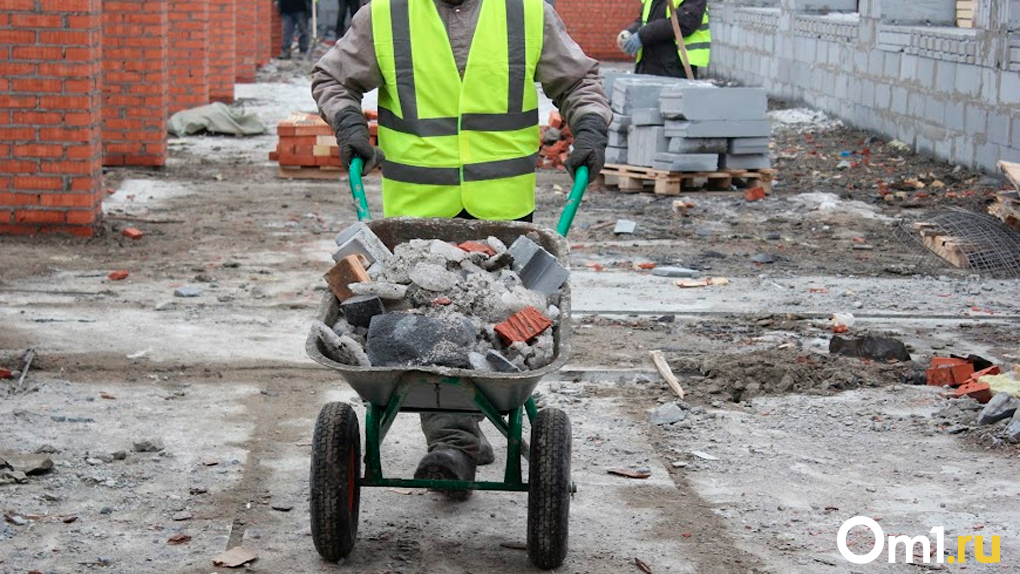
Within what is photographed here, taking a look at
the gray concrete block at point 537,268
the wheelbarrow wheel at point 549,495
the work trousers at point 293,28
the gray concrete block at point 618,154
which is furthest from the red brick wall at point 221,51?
the wheelbarrow wheel at point 549,495

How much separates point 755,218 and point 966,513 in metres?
6.08

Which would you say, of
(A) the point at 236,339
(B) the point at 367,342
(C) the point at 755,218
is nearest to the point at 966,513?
(B) the point at 367,342

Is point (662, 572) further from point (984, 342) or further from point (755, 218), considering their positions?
point (755, 218)

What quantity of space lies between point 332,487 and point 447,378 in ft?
1.68

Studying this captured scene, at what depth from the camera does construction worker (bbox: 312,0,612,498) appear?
492 cm

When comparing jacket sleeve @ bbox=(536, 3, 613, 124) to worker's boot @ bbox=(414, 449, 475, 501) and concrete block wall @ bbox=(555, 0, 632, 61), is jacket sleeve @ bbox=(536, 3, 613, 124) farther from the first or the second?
concrete block wall @ bbox=(555, 0, 632, 61)

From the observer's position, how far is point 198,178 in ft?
40.3

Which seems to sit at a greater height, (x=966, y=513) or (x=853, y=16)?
(x=853, y=16)

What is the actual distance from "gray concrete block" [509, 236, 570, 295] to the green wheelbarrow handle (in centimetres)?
27

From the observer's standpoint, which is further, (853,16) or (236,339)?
(853,16)

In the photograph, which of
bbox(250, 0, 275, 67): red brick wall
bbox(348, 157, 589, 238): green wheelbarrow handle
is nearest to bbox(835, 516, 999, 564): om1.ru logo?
bbox(348, 157, 589, 238): green wheelbarrow handle

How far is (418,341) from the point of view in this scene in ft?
13.3

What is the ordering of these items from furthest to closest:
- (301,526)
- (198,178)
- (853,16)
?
(853,16)
(198,178)
(301,526)

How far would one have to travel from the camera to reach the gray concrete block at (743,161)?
1169 centimetres
